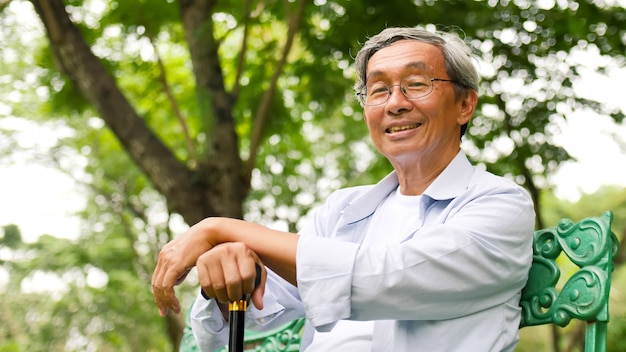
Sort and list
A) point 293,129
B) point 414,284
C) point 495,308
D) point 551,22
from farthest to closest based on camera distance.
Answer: point 293,129, point 551,22, point 495,308, point 414,284

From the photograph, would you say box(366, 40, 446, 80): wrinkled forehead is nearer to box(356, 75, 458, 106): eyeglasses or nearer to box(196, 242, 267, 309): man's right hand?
box(356, 75, 458, 106): eyeglasses

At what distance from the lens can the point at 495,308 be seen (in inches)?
59.9

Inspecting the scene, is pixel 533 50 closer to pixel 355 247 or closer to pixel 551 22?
pixel 551 22

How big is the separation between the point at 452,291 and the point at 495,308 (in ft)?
0.59

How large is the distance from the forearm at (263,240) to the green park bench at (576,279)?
1.94ft

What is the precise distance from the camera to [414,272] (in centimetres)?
135

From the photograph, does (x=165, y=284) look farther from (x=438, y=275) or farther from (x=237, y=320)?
(x=438, y=275)

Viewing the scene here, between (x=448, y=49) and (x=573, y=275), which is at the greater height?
(x=448, y=49)

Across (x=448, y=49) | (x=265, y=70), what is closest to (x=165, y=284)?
(x=448, y=49)

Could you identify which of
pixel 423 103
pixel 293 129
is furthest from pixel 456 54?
pixel 293 129

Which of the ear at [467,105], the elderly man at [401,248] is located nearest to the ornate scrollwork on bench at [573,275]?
the elderly man at [401,248]

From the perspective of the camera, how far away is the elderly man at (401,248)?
136cm

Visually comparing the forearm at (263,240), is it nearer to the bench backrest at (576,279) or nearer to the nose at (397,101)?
the nose at (397,101)

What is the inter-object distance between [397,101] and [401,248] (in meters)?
0.52
